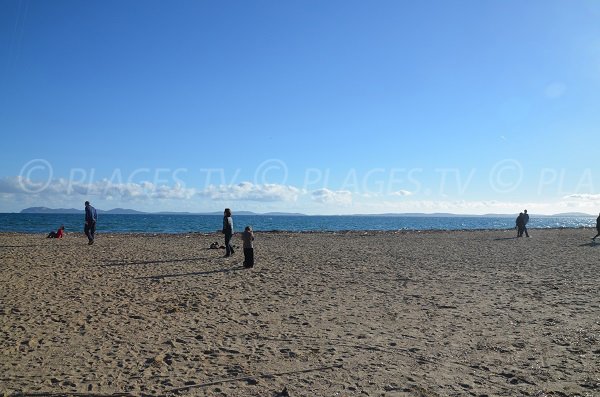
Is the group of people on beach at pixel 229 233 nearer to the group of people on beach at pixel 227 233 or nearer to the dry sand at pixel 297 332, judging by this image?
the group of people on beach at pixel 227 233

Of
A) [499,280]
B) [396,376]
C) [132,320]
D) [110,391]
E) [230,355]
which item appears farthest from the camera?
[499,280]

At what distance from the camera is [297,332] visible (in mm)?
6828

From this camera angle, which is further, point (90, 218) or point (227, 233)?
point (90, 218)

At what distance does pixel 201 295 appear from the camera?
9492mm

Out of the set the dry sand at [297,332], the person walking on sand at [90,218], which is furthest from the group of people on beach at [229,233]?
the dry sand at [297,332]

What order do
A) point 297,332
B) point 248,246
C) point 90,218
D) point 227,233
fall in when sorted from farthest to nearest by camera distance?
point 90,218 → point 227,233 → point 248,246 → point 297,332

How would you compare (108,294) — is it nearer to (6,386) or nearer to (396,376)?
(6,386)

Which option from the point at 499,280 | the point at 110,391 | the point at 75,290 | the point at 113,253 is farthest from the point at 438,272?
the point at 113,253

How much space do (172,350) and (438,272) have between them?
9.64 metres

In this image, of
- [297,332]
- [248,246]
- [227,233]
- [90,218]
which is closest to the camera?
[297,332]

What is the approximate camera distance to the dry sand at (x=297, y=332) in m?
4.85

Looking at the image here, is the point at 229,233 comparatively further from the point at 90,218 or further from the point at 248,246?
the point at 90,218

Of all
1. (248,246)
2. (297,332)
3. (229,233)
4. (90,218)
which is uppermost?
(90,218)

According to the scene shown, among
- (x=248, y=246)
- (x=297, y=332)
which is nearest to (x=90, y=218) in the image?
(x=248, y=246)
